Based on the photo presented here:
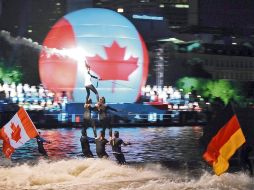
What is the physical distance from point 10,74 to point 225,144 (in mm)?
50845

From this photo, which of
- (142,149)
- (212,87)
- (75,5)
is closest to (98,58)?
(142,149)

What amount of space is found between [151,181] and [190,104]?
89.6 ft

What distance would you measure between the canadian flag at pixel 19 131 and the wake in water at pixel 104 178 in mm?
586

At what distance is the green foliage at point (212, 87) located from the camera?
6172cm

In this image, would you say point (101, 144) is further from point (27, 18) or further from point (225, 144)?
point (27, 18)

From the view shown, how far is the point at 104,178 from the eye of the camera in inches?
499

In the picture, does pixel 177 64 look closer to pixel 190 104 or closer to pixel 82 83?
pixel 190 104

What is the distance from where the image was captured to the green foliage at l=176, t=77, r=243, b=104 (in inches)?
2430

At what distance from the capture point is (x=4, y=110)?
102 feet

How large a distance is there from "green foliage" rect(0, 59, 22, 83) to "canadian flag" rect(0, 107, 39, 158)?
146ft

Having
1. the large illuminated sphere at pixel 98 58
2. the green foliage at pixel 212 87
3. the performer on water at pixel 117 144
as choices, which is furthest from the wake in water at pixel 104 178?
the green foliage at pixel 212 87

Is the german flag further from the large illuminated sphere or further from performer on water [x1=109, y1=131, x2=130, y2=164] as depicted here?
the large illuminated sphere

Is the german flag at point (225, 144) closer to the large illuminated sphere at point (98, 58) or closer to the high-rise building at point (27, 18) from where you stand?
the large illuminated sphere at point (98, 58)

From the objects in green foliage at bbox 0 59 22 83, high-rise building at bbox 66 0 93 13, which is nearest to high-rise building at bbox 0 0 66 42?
high-rise building at bbox 66 0 93 13
